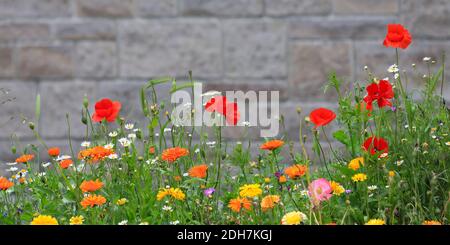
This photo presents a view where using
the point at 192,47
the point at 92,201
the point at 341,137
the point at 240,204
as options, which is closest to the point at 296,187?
the point at 341,137

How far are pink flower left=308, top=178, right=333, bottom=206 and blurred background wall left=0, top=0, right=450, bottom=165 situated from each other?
2.00 m

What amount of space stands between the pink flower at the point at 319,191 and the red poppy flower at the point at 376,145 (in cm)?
26

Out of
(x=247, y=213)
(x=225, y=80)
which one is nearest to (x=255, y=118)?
(x=225, y=80)

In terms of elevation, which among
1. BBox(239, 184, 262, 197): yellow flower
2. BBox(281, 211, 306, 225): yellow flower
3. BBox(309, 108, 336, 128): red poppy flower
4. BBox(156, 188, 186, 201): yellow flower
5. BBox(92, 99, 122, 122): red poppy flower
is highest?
BBox(92, 99, 122, 122): red poppy flower

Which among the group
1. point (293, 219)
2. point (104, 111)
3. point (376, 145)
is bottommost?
point (293, 219)

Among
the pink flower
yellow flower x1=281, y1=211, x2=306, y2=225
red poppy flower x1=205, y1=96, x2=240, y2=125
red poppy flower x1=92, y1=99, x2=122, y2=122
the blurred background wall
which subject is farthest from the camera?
the blurred background wall

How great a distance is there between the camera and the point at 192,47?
4.10m

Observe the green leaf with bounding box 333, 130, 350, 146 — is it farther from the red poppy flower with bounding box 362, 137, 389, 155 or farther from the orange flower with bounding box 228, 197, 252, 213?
the orange flower with bounding box 228, 197, 252, 213

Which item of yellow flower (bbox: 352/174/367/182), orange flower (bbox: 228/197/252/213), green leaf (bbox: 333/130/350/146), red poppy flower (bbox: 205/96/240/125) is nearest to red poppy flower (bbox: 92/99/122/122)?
red poppy flower (bbox: 205/96/240/125)

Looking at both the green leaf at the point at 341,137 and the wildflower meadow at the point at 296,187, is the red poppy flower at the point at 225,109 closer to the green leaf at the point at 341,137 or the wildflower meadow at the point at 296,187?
the wildflower meadow at the point at 296,187

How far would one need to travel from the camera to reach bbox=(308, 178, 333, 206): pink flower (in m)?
2.05

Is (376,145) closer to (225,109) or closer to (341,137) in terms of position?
(341,137)

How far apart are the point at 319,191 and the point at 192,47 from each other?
7.11ft

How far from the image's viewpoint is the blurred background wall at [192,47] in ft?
13.3
